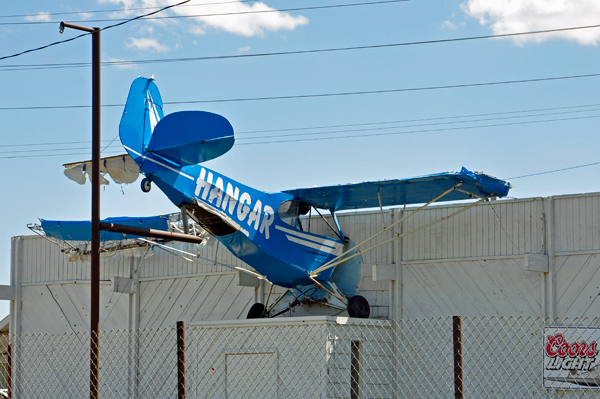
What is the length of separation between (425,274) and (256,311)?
346cm

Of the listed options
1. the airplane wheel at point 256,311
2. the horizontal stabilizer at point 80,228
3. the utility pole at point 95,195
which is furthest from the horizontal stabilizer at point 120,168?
the utility pole at point 95,195

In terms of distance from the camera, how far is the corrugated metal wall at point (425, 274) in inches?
515

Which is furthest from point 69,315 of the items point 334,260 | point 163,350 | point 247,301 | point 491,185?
point 491,185

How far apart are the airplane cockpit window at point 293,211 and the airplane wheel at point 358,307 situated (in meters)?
1.69

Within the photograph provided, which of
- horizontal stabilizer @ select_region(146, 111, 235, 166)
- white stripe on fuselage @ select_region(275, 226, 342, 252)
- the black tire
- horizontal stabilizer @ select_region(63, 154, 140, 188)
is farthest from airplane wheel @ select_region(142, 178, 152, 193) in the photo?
white stripe on fuselage @ select_region(275, 226, 342, 252)

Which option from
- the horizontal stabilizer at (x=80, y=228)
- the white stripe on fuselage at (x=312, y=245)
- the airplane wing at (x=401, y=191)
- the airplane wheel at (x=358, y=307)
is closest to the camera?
the airplane wing at (x=401, y=191)

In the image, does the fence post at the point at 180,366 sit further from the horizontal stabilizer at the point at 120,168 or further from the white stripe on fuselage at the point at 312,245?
the horizontal stabilizer at the point at 120,168

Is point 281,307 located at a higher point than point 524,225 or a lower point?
lower

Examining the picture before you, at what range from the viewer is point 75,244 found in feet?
53.3

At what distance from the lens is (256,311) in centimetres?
1494

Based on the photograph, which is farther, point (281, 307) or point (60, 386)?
point (60, 386)

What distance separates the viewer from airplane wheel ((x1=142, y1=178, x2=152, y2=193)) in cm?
1123

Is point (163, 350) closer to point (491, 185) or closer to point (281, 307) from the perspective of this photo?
point (281, 307)

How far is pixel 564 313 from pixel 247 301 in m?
6.46
